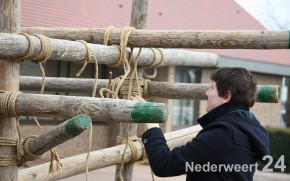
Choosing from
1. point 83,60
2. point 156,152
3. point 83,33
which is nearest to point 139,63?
point 83,33

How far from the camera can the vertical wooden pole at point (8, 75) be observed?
144 inches

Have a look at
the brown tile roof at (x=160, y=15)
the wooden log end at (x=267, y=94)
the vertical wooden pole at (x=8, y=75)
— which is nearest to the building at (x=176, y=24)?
the brown tile roof at (x=160, y=15)

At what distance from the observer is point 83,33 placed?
4441mm

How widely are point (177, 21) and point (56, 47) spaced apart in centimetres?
1233

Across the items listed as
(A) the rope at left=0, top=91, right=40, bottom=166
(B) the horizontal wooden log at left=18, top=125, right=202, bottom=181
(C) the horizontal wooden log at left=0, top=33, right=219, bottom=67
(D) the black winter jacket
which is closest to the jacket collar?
(D) the black winter jacket

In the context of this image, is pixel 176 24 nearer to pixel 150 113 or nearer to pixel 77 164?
pixel 77 164

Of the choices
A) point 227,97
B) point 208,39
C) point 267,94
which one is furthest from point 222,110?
point 267,94

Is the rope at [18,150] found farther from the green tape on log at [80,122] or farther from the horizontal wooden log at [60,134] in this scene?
the green tape on log at [80,122]

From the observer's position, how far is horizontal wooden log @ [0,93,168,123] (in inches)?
123

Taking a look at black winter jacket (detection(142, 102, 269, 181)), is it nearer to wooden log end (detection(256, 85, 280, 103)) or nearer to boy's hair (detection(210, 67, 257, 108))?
boy's hair (detection(210, 67, 257, 108))

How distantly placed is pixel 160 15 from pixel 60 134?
491 inches

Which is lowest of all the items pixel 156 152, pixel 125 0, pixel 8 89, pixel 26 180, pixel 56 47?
pixel 26 180

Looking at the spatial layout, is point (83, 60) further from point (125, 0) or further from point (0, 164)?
point (125, 0)

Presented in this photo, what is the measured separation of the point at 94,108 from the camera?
3270mm
